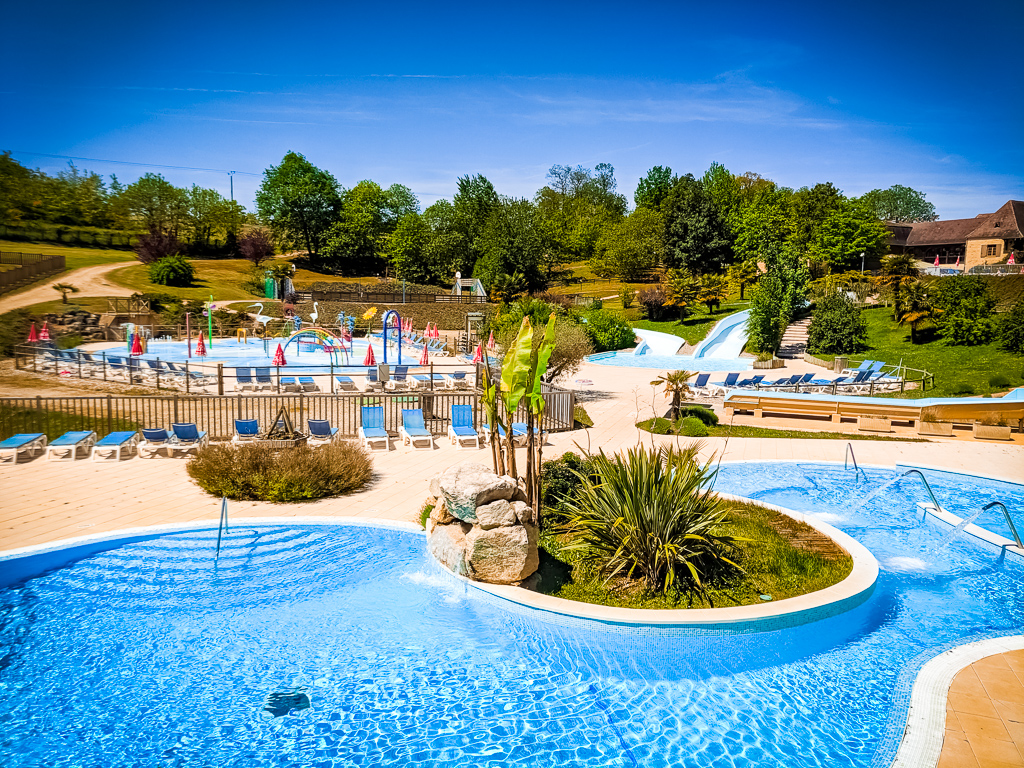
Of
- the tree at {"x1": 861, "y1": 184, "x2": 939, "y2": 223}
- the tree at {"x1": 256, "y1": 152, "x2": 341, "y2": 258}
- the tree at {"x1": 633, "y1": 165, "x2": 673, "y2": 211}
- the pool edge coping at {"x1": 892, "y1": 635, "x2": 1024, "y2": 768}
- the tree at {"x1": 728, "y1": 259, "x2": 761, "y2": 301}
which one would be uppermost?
the tree at {"x1": 861, "y1": 184, "x2": 939, "y2": 223}

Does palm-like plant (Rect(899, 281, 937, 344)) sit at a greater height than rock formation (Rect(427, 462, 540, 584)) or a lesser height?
greater

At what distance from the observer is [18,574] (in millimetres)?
8430

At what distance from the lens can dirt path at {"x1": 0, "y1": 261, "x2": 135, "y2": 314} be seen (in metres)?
41.4

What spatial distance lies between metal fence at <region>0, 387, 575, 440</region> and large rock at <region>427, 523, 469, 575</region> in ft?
22.5

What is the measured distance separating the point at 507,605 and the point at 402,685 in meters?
1.60

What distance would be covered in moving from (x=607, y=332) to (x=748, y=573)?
30.1 metres

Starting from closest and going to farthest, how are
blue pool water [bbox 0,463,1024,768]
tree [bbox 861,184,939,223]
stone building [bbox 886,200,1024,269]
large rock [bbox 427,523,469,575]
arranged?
blue pool water [bbox 0,463,1024,768]
large rock [bbox 427,523,469,575]
stone building [bbox 886,200,1024,269]
tree [bbox 861,184,939,223]

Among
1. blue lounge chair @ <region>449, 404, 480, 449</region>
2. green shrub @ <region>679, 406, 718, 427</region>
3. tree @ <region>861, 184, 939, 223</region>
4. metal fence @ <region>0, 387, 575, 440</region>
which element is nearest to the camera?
blue lounge chair @ <region>449, 404, 480, 449</region>

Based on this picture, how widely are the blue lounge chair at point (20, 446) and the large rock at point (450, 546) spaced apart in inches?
387

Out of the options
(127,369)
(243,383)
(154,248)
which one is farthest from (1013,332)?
(154,248)

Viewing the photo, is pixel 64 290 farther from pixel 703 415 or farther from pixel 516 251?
pixel 703 415

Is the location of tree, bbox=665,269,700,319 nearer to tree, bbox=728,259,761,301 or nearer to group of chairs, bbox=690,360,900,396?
tree, bbox=728,259,761,301

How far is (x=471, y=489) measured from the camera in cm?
777

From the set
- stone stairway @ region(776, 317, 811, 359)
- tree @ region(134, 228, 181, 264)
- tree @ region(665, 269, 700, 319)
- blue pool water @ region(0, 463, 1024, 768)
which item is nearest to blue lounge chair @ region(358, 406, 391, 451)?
blue pool water @ region(0, 463, 1024, 768)
